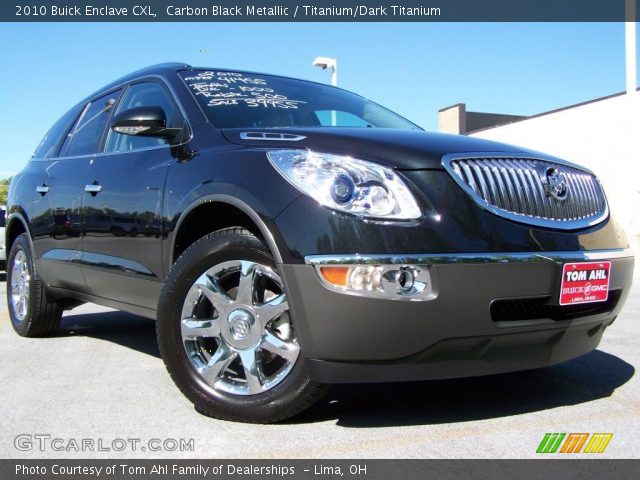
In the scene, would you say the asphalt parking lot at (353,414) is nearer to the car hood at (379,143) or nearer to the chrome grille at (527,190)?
the chrome grille at (527,190)

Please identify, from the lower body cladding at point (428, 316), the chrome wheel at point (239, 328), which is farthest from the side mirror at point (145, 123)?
the lower body cladding at point (428, 316)

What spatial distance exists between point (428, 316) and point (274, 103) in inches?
74.1

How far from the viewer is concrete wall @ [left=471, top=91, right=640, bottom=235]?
1877cm

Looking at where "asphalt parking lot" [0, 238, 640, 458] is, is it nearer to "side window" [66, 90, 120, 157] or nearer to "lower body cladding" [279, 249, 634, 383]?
"lower body cladding" [279, 249, 634, 383]

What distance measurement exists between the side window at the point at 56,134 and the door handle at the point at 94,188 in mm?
1248

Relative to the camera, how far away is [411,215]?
2619 mm

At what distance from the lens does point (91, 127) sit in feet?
16.2

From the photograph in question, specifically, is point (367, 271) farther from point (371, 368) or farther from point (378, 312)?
point (371, 368)

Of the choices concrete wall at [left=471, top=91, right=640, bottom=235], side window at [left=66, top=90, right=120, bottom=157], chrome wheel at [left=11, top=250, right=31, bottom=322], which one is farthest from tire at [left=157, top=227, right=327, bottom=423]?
concrete wall at [left=471, top=91, right=640, bottom=235]

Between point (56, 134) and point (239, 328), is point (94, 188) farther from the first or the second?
point (239, 328)

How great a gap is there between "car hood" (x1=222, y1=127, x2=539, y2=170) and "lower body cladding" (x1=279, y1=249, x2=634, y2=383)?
0.43 meters

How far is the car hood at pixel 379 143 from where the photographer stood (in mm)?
2734
